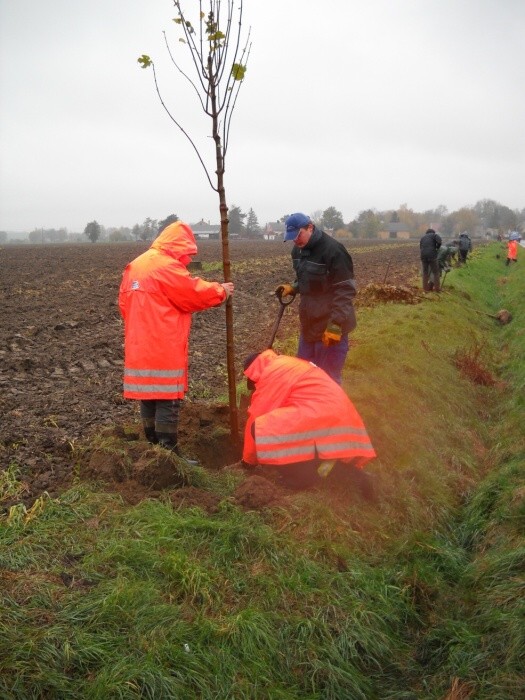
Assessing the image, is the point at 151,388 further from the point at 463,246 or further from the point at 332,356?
Result: the point at 463,246

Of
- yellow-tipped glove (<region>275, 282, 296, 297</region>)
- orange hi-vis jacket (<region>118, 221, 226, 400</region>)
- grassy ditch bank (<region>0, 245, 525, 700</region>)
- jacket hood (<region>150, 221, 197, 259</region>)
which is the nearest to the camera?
grassy ditch bank (<region>0, 245, 525, 700</region>)

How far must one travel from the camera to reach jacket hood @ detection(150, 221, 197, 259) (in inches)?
209

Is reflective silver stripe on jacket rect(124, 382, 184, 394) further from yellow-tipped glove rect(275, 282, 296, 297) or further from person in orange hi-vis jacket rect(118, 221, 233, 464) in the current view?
yellow-tipped glove rect(275, 282, 296, 297)

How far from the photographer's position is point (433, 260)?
16703 mm

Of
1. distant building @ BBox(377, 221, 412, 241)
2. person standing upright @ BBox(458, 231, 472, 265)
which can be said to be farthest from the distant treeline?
person standing upright @ BBox(458, 231, 472, 265)

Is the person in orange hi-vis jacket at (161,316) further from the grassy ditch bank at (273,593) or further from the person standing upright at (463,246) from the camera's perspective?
the person standing upright at (463,246)

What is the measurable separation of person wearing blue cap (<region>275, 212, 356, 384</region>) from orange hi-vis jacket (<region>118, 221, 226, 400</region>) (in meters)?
1.12

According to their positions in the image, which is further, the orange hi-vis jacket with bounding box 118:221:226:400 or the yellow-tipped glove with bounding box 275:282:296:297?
the yellow-tipped glove with bounding box 275:282:296:297

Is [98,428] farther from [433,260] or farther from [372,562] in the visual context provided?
[433,260]

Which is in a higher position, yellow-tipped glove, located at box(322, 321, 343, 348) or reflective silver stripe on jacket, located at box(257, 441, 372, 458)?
yellow-tipped glove, located at box(322, 321, 343, 348)

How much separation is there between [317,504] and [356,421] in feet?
2.32

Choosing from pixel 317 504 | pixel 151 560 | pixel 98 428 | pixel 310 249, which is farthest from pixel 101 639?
pixel 310 249

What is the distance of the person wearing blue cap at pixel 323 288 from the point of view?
592 cm

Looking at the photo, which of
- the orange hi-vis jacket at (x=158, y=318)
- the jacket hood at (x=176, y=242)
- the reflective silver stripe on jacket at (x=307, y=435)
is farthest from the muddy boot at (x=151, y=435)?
the jacket hood at (x=176, y=242)
